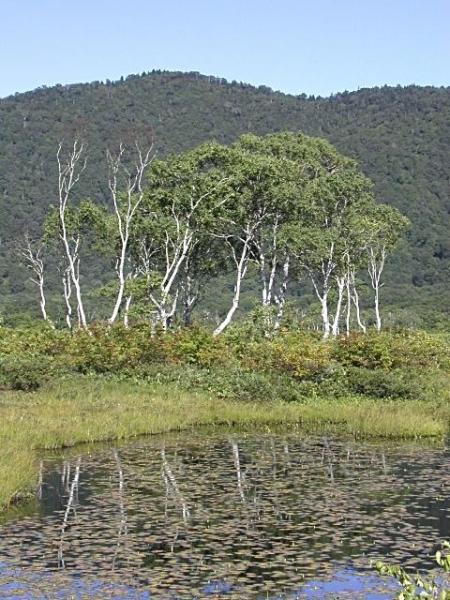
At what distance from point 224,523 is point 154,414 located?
13541 millimetres

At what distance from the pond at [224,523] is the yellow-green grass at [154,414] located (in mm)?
1883

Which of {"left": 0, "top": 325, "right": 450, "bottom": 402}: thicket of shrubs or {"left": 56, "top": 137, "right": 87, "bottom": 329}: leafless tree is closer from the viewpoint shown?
→ {"left": 0, "top": 325, "right": 450, "bottom": 402}: thicket of shrubs

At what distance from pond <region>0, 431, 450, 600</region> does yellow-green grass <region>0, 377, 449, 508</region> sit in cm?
188

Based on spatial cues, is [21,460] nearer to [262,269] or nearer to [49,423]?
[49,423]

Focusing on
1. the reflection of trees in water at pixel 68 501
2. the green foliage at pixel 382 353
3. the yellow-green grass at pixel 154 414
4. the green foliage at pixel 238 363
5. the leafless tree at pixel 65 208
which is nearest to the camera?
the reflection of trees in water at pixel 68 501

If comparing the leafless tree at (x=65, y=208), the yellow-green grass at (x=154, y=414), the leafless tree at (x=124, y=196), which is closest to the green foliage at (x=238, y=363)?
the yellow-green grass at (x=154, y=414)

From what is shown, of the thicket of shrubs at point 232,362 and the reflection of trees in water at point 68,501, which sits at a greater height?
the thicket of shrubs at point 232,362

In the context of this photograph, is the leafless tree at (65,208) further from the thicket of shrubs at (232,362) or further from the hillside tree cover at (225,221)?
the thicket of shrubs at (232,362)

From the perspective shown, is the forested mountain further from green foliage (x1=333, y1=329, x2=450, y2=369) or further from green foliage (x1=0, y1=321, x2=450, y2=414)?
green foliage (x1=333, y1=329, x2=450, y2=369)

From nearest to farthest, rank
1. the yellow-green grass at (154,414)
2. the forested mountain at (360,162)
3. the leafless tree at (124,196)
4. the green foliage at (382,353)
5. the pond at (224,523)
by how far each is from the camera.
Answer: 1. the pond at (224,523)
2. the yellow-green grass at (154,414)
3. the green foliage at (382,353)
4. the leafless tree at (124,196)
5. the forested mountain at (360,162)

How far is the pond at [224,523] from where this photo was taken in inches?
549

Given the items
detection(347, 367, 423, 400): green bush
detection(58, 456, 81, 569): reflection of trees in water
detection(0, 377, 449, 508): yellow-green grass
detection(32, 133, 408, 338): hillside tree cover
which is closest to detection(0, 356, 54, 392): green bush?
detection(0, 377, 449, 508): yellow-green grass

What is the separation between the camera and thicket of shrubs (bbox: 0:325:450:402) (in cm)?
3600

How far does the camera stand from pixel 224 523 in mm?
17469
